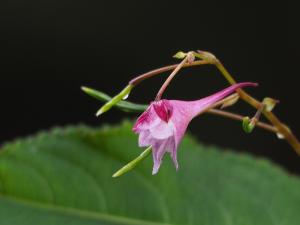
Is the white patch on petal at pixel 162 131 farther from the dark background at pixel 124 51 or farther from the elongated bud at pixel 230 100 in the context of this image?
the dark background at pixel 124 51

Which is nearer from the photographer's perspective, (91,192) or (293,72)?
(91,192)

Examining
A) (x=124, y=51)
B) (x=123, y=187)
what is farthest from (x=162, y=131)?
(x=124, y=51)

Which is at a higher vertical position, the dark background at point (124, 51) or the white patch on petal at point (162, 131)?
the white patch on petal at point (162, 131)

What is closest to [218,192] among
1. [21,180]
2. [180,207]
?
[180,207]

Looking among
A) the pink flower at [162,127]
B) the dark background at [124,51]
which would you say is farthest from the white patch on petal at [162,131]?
the dark background at [124,51]

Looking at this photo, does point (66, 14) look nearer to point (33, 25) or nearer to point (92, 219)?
point (33, 25)

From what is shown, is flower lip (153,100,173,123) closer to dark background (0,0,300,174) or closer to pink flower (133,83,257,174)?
pink flower (133,83,257,174)
